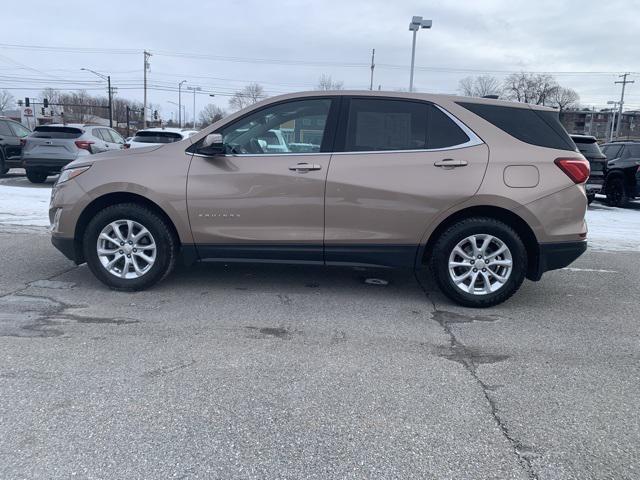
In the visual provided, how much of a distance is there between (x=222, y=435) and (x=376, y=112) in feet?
10.5

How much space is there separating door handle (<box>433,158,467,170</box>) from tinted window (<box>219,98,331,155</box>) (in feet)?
3.60

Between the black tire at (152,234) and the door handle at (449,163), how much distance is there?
2.55 m

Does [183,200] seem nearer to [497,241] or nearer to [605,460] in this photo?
[497,241]

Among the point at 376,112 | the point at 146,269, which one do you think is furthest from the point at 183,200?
the point at 376,112

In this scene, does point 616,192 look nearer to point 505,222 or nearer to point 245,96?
point 505,222

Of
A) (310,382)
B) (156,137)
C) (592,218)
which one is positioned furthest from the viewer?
(156,137)

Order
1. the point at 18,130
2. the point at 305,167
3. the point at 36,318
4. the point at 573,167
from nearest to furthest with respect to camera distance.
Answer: the point at 36,318 → the point at 573,167 → the point at 305,167 → the point at 18,130

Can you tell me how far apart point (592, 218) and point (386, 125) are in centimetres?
809

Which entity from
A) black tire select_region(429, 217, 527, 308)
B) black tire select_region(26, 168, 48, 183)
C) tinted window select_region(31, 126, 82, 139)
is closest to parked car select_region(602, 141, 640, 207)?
black tire select_region(429, 217, 527, 308)

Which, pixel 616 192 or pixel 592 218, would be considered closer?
pixel 592 218

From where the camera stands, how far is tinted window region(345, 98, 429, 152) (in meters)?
4.71

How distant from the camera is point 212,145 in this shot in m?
4.68

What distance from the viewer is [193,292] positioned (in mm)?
5121

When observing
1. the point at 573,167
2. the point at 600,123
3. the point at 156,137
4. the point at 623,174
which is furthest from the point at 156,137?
the point at 600,123
